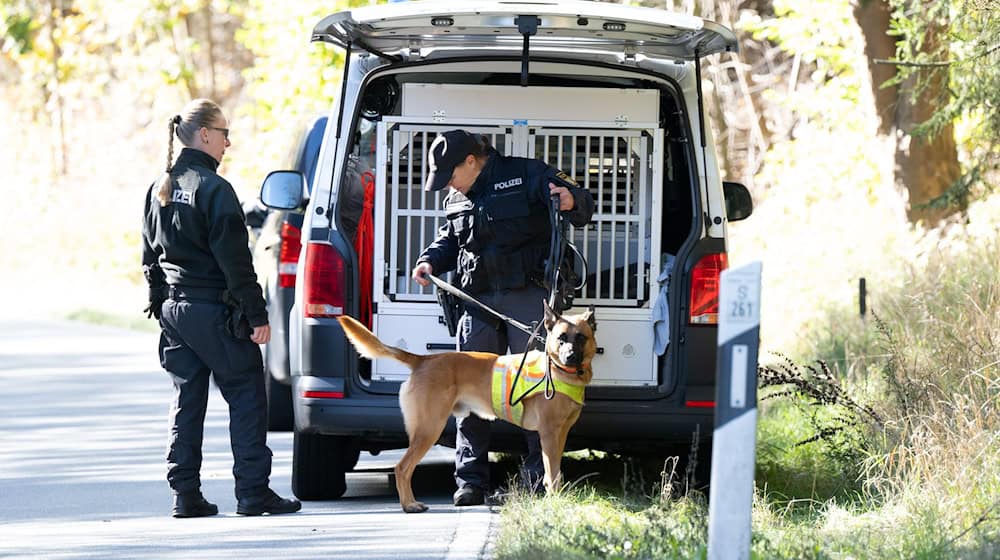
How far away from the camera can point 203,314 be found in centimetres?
708

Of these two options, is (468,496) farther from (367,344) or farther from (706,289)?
(706,289)

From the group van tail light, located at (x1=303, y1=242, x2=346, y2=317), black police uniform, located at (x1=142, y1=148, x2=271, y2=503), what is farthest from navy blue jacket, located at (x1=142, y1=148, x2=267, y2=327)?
van tail light, located at (x1=303, y1=242, x2=346, y2=317)

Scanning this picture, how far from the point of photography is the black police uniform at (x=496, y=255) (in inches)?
285

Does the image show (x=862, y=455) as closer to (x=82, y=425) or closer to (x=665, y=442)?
(x=665, y=442)

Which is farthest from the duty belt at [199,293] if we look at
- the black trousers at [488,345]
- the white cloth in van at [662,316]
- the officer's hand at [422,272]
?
the white cloth in van at [662,316]

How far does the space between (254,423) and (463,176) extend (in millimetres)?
1442

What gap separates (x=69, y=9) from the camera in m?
31.9

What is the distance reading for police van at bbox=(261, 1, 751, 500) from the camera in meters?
7.17

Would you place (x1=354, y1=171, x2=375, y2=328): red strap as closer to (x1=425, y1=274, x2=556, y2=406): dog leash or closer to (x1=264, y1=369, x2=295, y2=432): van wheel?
(x1=425, y1=274, x2=556, y2=406): dog leash

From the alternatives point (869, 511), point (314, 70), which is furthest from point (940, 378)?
point (314, 70)

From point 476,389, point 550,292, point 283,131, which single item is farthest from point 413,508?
point 283,131

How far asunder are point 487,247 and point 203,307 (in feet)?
4.26

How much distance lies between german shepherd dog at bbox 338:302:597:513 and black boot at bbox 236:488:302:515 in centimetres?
54

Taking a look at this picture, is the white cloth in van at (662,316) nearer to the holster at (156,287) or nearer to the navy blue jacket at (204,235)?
the navy blue jacket at (204,235)
